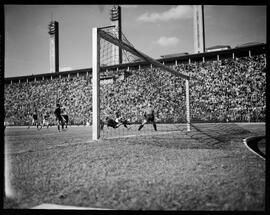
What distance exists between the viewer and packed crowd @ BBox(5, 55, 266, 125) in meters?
20.4

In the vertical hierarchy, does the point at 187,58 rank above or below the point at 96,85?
above

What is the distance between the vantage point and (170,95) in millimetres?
23891

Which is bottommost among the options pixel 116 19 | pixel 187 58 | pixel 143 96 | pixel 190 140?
pixel 190 140

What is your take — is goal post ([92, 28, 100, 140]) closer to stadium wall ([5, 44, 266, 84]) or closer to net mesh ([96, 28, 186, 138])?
stadium wall ([5, 44, 266, 84])

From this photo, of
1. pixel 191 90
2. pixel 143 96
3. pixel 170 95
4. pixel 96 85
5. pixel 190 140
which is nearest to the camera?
pixel 96 85

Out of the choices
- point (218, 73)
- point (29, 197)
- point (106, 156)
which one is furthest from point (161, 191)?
point (218, 73)

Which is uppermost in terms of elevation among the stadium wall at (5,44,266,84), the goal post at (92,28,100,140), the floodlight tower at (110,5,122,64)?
the stadium wall at (5,44,266,84)

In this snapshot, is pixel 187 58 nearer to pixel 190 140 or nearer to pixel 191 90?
pixel 191 90

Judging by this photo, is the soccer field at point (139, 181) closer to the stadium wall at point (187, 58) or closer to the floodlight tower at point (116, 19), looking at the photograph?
the floodlight tower at point (116, 19)

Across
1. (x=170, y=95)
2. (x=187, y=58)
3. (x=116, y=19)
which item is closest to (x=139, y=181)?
(x=116, y=19)

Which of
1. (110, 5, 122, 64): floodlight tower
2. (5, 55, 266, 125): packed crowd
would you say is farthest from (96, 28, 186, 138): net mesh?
(110, 5, 122, 64): floodlight tower
